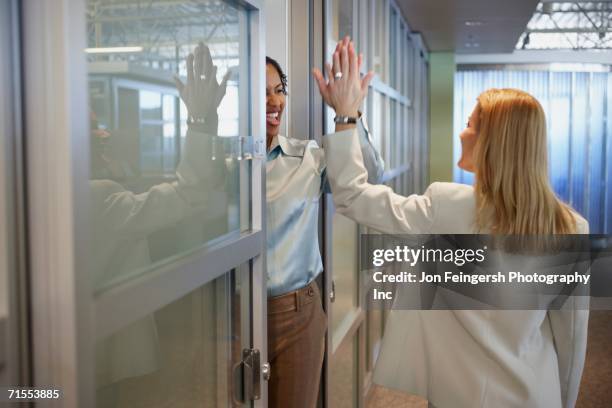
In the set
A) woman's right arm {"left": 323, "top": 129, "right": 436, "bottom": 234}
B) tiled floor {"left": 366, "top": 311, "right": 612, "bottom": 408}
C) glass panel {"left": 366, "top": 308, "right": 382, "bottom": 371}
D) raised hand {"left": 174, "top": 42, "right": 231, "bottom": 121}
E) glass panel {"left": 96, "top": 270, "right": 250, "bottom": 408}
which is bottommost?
tiled floor {"left": 366, "top": 311, "right": 612, "bottom": 408}

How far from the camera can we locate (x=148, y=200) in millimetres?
1031

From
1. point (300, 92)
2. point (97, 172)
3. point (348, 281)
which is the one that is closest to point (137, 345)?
point (97, 172)

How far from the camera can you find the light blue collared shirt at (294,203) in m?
1.85

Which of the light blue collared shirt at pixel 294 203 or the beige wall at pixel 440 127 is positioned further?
the beige wall at pixel 440 127

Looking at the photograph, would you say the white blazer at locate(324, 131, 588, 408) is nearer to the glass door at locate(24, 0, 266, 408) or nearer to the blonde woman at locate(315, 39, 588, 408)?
the blonde woman at locate(315, 39, 588, 408)

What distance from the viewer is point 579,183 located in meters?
9.73

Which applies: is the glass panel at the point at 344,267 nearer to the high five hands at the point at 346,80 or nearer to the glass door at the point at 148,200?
the high five hands at the point at 346,80

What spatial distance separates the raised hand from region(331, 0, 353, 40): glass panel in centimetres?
129

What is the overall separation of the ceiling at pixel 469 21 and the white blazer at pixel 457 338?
10.8 ft

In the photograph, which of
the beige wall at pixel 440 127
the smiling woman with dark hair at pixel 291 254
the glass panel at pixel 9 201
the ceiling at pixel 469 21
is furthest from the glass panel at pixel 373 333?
the beige wall at pixel 440 127

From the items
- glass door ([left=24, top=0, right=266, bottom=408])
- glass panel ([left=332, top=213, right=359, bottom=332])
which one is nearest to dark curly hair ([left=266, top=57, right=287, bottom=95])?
glass door ([left=24, top=0, right=266, bottom=408])

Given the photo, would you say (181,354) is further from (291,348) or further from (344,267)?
(344,267)

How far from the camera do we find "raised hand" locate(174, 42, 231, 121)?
1.17m

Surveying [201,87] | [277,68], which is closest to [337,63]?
[277,68]
